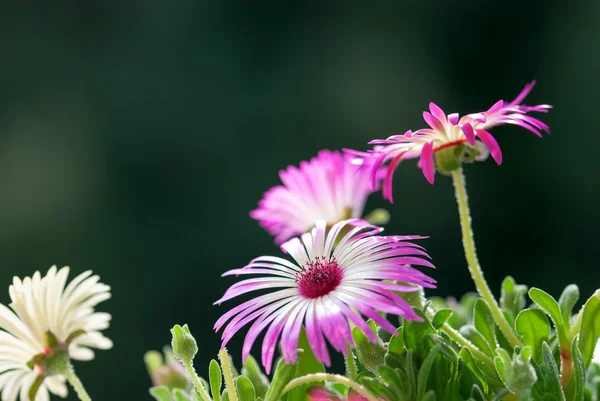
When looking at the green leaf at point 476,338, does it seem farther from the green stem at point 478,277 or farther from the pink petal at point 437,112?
the pink petal at point 437,112

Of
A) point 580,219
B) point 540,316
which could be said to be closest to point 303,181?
point 540,316

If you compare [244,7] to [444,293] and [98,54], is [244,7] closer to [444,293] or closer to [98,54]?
[98,54]

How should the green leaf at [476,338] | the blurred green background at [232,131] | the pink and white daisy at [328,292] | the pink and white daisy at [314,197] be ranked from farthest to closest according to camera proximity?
the blurred green background at [232,131] < the pink and white daisy at [314,197] < the green leaf at [476,338] < the pink and white daisy at [328,292]

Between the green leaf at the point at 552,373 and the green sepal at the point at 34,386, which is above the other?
the green sepal at the point at 34,386

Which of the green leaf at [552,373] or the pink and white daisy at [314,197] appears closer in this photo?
the green leaf at [552,373]

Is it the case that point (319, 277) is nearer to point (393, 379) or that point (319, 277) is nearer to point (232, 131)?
point (393, 379)

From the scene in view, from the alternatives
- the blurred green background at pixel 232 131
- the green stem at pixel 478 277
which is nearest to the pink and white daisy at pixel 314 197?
the green stem at pixel 478 277
